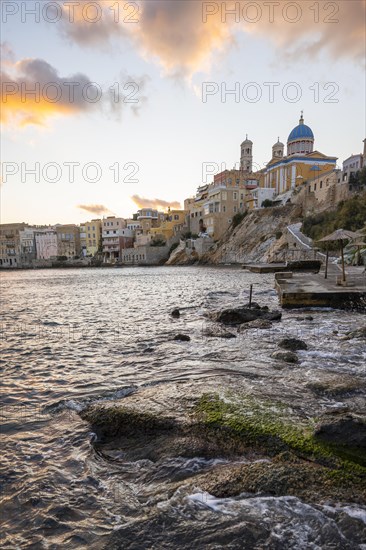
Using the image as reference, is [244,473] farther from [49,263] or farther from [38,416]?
[49,263]

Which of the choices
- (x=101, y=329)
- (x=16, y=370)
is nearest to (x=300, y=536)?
(x=16, y=370)

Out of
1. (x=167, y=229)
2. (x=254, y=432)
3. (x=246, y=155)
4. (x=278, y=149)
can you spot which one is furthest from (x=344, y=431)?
→ (x=246, y=155)

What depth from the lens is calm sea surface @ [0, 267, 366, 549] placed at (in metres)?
3.40

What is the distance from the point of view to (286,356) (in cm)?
863

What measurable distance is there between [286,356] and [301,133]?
87371 mm

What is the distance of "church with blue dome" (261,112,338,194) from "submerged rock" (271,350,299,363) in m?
73.1

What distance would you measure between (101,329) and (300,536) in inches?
468

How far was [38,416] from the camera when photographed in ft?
20.2

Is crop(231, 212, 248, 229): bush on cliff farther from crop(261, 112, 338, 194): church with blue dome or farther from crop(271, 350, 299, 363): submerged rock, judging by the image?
crop(271, 350, 299, 363): submerged rock

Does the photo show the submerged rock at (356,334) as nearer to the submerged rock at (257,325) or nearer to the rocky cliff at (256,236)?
the submerged rock at (257,325)

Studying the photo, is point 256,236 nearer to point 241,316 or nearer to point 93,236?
point 93,236

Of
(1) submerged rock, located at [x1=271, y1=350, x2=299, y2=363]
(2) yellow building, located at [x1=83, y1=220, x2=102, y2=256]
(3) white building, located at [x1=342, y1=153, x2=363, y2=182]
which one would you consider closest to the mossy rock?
(1) submerged rock, located at [x1=271, y1=350, x2=299, y2=363]

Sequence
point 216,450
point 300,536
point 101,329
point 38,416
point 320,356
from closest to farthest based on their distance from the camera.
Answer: point 300,536 → point 216,450 → point 38,416 → point 320,356 → point 101,329

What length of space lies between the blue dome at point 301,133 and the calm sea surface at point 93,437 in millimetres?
80265
